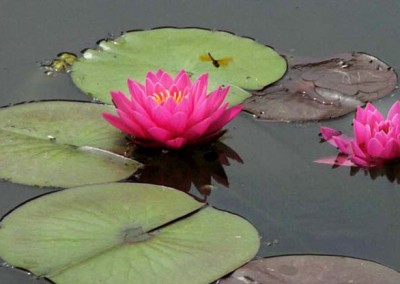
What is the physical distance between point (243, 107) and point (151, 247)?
30.1 inches

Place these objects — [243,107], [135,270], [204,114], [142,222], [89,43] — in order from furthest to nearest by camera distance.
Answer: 1. [89,43]
2. [243,107]
3. [204,114]
4. [142,222]
5. [135,270]

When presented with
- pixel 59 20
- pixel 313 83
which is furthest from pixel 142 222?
pixel 59 20

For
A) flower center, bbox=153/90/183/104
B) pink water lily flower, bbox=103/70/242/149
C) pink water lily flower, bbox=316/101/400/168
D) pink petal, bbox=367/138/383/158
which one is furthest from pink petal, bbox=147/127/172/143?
pink petal, bbox=367/138/383/158

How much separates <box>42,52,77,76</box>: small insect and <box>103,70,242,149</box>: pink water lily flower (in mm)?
496

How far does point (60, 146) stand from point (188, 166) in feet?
1.26

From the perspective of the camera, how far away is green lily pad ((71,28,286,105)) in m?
3.15

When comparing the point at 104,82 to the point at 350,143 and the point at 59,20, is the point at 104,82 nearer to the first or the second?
the point at 59,20

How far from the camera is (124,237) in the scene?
97.2 inches

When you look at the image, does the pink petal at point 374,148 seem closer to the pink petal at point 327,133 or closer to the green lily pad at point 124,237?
the pink petal at point 327,133

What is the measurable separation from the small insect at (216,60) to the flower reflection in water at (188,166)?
1.36ft

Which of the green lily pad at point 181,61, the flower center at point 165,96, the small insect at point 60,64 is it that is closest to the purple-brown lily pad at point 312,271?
the flower center at point 165,96

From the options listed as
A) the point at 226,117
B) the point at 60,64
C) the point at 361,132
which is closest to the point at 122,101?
the point at 226,117

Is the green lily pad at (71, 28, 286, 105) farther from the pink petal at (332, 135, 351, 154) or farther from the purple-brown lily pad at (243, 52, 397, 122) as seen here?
the pink petal at (332, 135, 351, 154)

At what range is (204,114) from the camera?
2.77 m
